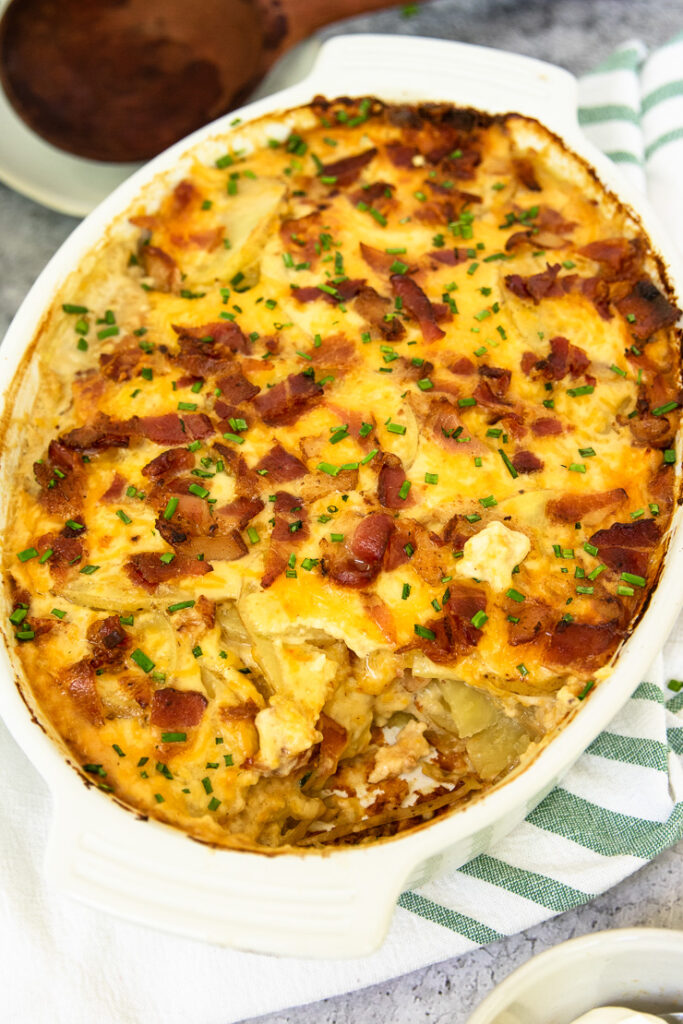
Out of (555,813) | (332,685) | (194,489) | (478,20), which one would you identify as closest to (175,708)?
(332,685)

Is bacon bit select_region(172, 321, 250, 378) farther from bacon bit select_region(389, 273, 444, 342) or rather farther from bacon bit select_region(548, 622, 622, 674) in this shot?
bacon bit select_region(548, 622, 622, 674)

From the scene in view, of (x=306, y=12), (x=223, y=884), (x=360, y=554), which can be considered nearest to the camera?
(x=223, y=884)

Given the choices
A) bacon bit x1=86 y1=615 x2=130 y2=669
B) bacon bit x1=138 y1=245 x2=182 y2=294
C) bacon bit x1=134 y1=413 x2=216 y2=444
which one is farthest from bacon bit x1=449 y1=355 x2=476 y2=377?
bacon bit x1=86 y1=615 x2=130 y2=669

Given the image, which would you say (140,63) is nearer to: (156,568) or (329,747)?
(156,568)

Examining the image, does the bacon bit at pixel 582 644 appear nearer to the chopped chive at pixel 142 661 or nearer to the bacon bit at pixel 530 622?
the bacon bit at pixel 530 622

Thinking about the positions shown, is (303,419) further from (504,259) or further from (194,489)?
(504,259)

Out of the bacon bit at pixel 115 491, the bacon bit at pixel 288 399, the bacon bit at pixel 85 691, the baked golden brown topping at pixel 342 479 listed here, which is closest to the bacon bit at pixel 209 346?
the baked golden brown topping at pixel 342 479

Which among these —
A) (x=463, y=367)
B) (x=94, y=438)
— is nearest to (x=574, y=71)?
(x=463, y=367)
